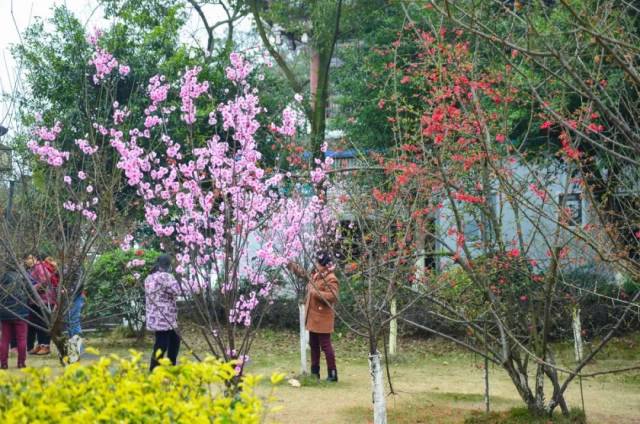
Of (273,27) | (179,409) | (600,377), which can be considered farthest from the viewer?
(273,27)

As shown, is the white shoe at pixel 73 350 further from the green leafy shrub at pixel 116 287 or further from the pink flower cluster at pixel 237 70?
the green leafy shrub at pixel 116 287

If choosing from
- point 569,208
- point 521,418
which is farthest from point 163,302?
point 569,208

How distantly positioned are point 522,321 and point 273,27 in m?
18.2

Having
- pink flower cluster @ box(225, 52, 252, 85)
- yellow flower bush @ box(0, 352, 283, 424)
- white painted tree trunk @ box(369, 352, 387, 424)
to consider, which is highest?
pink flower cluster @ box(225, 52, 252, 85)

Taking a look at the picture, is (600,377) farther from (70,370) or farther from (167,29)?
(167,29)

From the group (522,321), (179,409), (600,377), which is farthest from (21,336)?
(179,409)

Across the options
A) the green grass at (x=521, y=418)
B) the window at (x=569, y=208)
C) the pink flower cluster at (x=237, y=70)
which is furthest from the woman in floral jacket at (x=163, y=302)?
the window at (x=569, y=208)

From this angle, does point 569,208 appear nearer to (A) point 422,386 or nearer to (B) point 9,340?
(A) point 422,386

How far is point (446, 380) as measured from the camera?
11.6m

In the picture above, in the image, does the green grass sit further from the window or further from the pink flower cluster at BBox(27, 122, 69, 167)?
the pink flower cluster at BBox(27, 122, 69, 167)

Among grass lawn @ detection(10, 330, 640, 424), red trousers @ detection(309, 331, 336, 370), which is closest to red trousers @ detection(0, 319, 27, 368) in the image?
grass lawn @ detection(10, 330, 640, 424)

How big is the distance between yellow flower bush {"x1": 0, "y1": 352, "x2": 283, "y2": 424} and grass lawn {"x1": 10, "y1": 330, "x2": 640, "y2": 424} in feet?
15.5

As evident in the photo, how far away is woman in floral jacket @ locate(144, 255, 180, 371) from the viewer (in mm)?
9531

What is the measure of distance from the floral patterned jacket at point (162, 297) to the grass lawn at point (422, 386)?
1.52 metres
